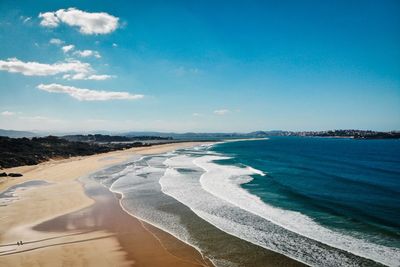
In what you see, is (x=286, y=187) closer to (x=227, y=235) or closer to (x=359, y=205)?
(x=359, y=205)

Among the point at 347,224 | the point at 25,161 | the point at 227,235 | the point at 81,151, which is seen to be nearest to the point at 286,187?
the point at 347,224

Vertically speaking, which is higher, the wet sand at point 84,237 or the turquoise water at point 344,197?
the turquoise water at point 344,197

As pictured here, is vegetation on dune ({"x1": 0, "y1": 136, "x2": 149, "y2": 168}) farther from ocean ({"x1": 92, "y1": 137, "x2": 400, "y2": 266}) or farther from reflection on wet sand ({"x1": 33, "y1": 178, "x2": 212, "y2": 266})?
reflection on wet sand ({"x1": 33, "y1": 178, "x2": 212, "y2": 266})

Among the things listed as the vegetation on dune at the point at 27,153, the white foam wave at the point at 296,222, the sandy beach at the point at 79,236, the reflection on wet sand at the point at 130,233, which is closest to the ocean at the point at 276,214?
the white foam wave at the point at 296,222

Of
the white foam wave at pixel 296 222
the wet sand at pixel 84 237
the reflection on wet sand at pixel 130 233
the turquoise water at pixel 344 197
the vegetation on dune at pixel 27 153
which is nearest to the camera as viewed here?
the wet sand at pixel 84 237

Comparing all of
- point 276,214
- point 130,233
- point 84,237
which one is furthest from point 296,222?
point 84,237

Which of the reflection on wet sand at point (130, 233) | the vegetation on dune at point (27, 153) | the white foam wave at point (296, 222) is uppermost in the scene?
the vegetation on dune at point (27, 153)

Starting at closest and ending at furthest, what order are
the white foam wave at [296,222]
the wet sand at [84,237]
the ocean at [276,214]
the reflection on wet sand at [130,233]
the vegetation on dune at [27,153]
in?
the wet sand at [84,237] < the reflection on wet sand at [130,233] < the white foam wave at [296,222] < the ocean at [276,214] < the vegetation on dune at [27,153]

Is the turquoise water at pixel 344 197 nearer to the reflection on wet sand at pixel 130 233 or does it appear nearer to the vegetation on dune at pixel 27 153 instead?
the reflection on wet sand at pixel 130 233

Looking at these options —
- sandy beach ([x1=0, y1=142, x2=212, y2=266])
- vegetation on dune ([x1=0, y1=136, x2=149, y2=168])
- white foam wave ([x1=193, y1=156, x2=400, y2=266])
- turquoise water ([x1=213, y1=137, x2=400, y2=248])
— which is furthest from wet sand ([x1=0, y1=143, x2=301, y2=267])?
vegetation on dune ([x1=0, y1=136, x2=149, y2=168])
